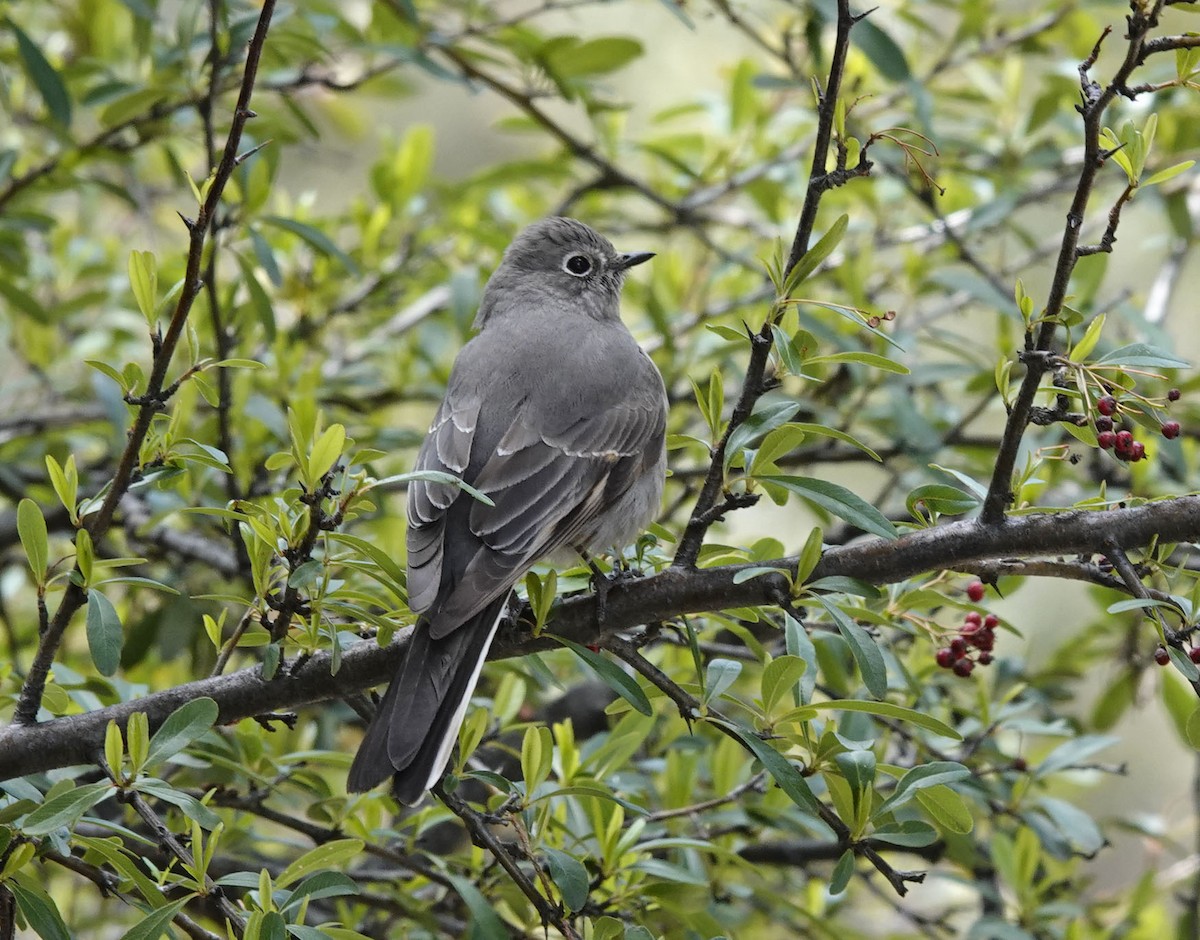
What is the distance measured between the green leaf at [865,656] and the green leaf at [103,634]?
1404 millimetres

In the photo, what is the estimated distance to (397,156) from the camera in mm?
5543

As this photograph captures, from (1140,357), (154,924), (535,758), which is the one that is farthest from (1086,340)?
(154,924)

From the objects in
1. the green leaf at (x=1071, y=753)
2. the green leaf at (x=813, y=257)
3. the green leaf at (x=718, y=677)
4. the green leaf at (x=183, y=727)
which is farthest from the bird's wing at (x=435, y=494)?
the green leaf at (x=1071, y=753)

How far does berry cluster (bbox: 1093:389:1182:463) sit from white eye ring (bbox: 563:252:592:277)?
8.90ft

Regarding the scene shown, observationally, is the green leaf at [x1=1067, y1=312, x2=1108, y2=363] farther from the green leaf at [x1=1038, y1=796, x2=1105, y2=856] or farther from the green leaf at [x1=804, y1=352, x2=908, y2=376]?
the green leaf at [x1=1038, y1=796, x2=1105, y2=856]

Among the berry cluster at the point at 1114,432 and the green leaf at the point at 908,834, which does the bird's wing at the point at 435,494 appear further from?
the berry cluster at the point at 1114,432

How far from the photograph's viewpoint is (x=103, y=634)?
2551mm

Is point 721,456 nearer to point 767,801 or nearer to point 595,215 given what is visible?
point 767,801

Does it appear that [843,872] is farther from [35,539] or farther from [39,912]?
[35,539]

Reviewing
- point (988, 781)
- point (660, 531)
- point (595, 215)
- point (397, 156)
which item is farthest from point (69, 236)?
point (988, 781)

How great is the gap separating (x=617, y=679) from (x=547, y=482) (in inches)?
39.9

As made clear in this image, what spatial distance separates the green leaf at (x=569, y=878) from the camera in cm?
266

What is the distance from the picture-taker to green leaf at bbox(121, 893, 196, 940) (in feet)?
7.41

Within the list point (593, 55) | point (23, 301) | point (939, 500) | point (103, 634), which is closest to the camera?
point (103, 634)
